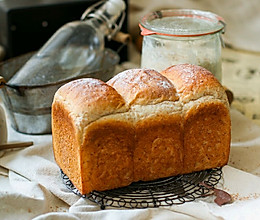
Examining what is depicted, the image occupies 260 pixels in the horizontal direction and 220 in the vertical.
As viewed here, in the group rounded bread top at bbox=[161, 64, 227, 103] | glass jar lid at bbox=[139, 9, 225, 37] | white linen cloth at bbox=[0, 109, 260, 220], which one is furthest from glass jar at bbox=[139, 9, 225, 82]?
white linen cloth at bbox=[0, 109, 260, 220]

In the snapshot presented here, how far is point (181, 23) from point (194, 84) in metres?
0.37

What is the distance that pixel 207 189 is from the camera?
1.32m

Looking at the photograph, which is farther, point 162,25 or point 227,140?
point 162,25

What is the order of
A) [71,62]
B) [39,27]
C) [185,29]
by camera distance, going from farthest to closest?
1. [39,27]
2. [71,62]
3. [185,29]

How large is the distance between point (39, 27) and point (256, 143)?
111 centimetres

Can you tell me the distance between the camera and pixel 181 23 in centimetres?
165

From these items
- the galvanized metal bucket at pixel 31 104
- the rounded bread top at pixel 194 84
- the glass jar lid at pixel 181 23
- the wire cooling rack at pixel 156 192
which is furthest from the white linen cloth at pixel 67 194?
the glass jar lid at pixel 181 23

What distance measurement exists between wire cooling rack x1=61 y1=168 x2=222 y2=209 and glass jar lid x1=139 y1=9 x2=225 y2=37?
44 cm

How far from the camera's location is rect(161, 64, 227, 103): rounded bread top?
134 centimetres

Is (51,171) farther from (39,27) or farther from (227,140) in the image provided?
(39,27)

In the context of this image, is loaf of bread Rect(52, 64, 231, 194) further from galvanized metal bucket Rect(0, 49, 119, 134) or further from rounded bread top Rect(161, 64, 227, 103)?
galvanized metal bucket Rect(0, 49, 119, 134)

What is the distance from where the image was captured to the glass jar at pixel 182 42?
155 cm

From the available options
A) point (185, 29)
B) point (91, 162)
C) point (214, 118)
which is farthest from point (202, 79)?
point (91, 162)

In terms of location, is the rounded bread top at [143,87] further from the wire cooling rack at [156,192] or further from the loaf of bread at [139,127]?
the wire cooling rack at [156,192]
